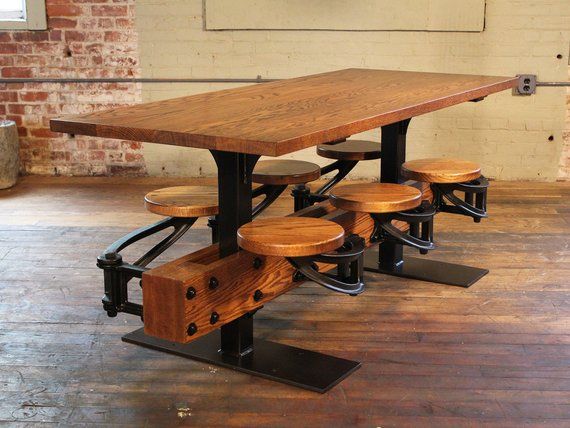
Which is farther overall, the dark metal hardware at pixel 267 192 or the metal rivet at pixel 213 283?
the dark metal hardware at pixel 267 192

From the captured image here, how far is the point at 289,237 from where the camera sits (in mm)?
2992

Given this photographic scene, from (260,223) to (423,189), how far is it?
1401mm

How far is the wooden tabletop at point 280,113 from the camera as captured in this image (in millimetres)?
2795

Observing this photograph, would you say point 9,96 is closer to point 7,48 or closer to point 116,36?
point 7,48

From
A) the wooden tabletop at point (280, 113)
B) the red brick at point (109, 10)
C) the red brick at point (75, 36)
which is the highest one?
the red brick at point (109, 10)

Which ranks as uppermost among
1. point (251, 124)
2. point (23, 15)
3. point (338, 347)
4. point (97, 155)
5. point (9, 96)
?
point (23, 15)

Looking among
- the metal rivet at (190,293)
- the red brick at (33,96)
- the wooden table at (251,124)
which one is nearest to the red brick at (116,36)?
the red brick at (33,96)

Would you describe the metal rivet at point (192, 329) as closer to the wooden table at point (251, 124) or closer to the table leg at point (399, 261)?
the wooden table at point (251, 124)

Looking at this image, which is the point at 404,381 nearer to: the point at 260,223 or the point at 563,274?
the point at 260,223

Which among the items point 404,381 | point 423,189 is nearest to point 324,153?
point 423,189

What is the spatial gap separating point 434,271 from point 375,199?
959 mm

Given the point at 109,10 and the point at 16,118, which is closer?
the point at 109,10

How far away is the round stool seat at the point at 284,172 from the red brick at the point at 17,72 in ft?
9.57

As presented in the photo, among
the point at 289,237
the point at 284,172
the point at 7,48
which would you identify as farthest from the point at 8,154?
the point at 289,237
